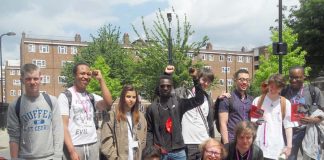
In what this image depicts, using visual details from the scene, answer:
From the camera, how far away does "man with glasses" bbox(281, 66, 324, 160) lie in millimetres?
5473

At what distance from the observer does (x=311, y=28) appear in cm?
1969

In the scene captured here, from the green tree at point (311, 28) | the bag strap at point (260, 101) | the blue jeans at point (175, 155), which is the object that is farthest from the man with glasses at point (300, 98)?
the green tree at point (311, 28)

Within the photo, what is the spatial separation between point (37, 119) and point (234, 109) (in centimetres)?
238

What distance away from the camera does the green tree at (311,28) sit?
1912cm

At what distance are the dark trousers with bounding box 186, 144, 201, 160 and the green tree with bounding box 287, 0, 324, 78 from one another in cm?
1582

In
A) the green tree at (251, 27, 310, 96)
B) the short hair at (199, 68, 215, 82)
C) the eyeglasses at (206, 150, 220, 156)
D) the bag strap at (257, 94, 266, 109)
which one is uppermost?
the green tree at (251, 27, 310, 96)

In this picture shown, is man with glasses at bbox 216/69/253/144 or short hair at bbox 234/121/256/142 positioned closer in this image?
short hair at bbox 234/121/256/142

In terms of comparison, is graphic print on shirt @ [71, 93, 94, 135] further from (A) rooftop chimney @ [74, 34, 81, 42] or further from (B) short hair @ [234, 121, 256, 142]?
(A) rooftop chimney @ [74, 34, 81, 42]

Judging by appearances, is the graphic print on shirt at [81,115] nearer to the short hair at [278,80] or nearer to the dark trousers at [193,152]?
the dark trousers at [193,152]

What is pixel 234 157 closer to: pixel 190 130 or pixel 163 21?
pixel 190 130

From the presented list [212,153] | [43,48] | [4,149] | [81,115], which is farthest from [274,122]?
[43,48]

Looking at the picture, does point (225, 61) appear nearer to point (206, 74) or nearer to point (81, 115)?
point (206, 74)

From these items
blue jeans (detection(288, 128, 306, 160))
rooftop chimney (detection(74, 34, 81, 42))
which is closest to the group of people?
blue jeans (detection(288, 128, 306, 160))

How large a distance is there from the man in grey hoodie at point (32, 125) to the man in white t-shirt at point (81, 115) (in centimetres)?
24
